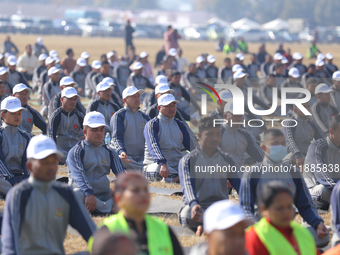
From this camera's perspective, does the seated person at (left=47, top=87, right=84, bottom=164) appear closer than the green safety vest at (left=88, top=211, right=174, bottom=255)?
No

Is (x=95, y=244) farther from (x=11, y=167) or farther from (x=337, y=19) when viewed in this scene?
(x=337, y=19)

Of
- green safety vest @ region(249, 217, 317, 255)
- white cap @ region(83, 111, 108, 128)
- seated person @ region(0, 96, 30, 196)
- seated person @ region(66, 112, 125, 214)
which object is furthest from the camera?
seated person @ region(0, 96, 30, 196)

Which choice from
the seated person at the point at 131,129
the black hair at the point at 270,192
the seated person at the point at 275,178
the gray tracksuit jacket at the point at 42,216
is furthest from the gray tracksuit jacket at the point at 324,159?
the gray tracksuit jacket at the point at 42,216

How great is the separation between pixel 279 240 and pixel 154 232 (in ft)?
2.89

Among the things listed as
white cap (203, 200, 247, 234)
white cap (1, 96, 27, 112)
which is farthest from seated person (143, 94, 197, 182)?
white cap (203, 200, 247, 234)

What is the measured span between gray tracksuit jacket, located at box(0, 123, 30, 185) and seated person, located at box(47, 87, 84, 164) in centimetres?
160

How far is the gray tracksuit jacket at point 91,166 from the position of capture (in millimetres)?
6816

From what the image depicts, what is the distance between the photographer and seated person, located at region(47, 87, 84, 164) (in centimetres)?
955

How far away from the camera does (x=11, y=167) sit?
7777mm

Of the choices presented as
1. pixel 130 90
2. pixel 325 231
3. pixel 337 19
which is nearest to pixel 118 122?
pixel 130 90

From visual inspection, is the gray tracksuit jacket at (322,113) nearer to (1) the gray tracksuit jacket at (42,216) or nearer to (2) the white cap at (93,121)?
(2) the white cap at (93,121)

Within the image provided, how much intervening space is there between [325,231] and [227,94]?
498 cm

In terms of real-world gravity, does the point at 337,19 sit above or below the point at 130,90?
above

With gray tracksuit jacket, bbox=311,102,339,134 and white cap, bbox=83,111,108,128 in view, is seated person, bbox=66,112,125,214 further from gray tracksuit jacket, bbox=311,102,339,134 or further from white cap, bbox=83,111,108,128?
gray tracksuit jacket, bbox=311,102,339,134
